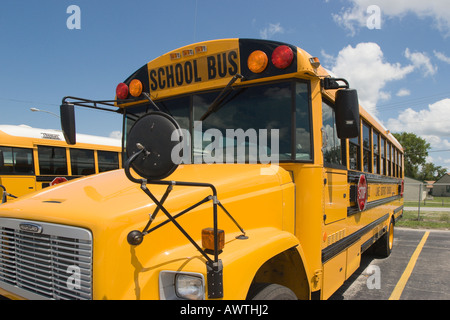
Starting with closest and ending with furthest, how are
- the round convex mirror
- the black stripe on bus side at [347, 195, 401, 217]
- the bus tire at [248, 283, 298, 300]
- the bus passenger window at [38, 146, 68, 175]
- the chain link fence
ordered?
the round convex mirror
the bus tire at [248, 283, 298, 300]
the black stripe on bus side at [347, 195, 401, 217]
the bus passenger window at [38, 146, 68, 175]
the chain link fence

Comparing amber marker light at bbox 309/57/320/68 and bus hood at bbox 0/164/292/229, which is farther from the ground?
amber marker light at bbox 309/57/320/68

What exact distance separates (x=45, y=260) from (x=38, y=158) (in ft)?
24.6

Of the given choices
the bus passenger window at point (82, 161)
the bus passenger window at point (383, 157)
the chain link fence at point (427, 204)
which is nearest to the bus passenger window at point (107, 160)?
the bus passenger window at point (82, 161)

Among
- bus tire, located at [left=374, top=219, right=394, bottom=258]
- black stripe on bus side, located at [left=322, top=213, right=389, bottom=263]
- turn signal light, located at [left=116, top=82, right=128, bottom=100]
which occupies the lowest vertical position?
bus tire, located at [left=374, top=219, right=394, bottom=258]

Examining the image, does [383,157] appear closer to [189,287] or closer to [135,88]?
[135,88]

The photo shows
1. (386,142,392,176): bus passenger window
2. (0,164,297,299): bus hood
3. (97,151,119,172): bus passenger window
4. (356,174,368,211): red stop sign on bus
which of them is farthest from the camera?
(97,151,119,172): bus passenger window

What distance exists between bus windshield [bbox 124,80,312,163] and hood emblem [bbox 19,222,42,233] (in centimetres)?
132

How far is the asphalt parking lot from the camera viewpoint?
14.0 ft

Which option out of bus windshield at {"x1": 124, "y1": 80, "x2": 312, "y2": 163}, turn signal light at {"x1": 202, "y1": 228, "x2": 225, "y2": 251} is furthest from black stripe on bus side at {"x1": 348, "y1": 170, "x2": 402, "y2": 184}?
turn signal light at {"x1": 202, "y1": 228, "x2": 225, "y2": 251}

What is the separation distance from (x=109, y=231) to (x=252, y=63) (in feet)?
5.64

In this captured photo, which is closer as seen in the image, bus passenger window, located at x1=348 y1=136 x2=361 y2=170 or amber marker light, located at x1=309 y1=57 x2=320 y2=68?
amber marker light, located at x1=309 y1=57 x2=320 y2=68

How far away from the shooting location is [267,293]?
6.44 ft

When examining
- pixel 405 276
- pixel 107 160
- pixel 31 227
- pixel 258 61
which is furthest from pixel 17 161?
pixel 405 276

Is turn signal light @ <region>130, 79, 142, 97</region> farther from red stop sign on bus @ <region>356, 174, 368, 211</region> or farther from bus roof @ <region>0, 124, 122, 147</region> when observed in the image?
bus roof @ <region>0, 124, 122, 147</region>
